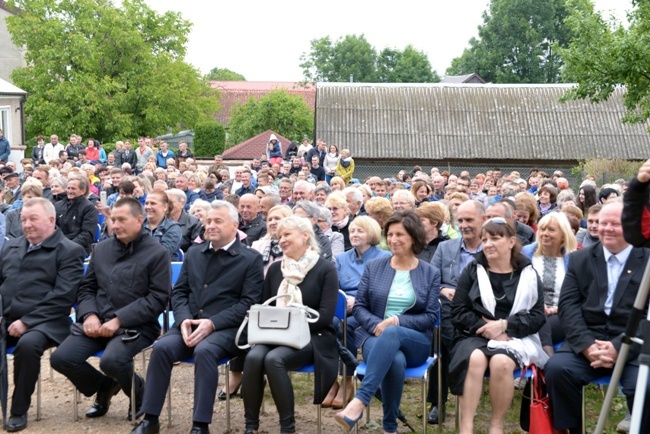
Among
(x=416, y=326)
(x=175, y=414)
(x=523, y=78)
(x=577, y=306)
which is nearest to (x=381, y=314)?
(x=416, y=326)

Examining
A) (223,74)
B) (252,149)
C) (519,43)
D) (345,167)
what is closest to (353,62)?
(519,43)

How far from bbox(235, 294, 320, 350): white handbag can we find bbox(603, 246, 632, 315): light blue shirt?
1.91 metres

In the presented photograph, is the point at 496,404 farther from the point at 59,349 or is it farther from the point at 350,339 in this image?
the point at 59,349

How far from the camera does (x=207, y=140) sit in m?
43.0

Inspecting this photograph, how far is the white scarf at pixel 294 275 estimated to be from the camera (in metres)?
5.73

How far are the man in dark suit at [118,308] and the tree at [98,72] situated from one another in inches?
1485

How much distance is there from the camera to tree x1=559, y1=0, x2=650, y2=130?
1898 centimetres

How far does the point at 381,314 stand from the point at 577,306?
1329 mm

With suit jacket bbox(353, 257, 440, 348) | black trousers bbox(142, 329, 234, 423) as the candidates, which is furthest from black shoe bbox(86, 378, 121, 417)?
suit jacket bbox(353, 257, 440, 348)

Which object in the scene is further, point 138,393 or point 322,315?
point 138,393

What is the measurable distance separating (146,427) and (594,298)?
3084mm

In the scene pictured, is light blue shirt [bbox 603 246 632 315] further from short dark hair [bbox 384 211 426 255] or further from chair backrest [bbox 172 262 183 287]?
chair backrest [bbox 172 262 183 287]

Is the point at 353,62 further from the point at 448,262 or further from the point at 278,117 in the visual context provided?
the point at 448,262

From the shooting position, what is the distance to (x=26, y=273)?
620cm
